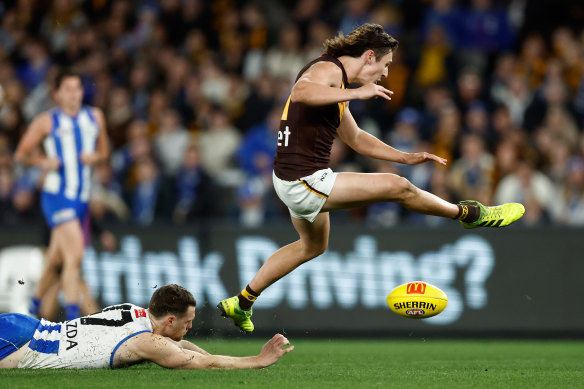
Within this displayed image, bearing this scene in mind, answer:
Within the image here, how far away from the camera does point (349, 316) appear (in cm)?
1185

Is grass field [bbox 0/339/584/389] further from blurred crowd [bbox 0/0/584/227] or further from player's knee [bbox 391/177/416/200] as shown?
blurred crowd [bbox 0/0/584/227]

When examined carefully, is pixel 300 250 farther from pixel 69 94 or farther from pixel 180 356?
pixel 69 94

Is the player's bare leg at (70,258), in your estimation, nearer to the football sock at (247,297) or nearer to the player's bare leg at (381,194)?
the football sock at (247,297)

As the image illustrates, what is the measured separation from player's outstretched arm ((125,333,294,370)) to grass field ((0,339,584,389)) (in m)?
0.09

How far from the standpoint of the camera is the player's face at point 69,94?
10008mm

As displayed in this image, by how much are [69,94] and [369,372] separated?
4.75m

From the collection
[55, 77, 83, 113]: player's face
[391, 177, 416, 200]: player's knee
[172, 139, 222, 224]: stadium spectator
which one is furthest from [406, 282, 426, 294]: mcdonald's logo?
[172, 139, 222, 224]: stadium spectator

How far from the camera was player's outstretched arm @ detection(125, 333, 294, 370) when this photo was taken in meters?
6.58

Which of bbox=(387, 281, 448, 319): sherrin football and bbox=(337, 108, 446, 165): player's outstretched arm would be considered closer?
bbox=(387, 281, 448, 319): sherrin football

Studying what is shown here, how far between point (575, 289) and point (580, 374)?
4.67m

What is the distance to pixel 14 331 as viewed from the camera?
267 inches

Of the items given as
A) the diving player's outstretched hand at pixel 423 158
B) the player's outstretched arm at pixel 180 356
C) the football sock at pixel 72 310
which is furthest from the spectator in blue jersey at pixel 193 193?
the player's outstretched arm at pixel 180 356

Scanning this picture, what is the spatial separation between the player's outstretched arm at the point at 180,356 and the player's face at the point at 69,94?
4.07 metres

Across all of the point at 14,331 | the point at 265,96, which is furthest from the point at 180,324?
the point at 265,96
